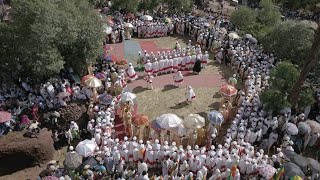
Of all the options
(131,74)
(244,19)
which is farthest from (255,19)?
(131,74)

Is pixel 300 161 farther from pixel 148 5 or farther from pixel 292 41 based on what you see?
pixel 148 5

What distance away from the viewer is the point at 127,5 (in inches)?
1062

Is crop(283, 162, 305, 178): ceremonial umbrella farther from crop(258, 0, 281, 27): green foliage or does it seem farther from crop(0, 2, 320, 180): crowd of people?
crop(258, 0, 281, 27): green foliage

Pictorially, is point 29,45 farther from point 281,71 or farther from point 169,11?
point 169,11

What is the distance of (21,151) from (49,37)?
5.16 meters

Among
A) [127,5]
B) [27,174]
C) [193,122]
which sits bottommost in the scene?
[27,174]

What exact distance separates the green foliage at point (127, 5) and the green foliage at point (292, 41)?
1084 centimetres

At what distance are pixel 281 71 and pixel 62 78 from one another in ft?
31.8

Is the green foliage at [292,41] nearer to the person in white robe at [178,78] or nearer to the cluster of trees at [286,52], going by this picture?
the cluster of trees at [286,52]

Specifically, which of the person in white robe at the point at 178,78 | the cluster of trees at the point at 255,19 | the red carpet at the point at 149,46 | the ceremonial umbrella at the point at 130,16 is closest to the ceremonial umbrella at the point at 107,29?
the red carpet at the point at 149,46

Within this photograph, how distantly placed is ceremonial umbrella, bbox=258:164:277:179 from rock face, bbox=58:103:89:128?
297 inches

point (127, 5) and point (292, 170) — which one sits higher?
point (127, 5)

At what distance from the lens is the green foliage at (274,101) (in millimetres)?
14664

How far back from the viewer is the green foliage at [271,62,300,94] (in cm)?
1548
